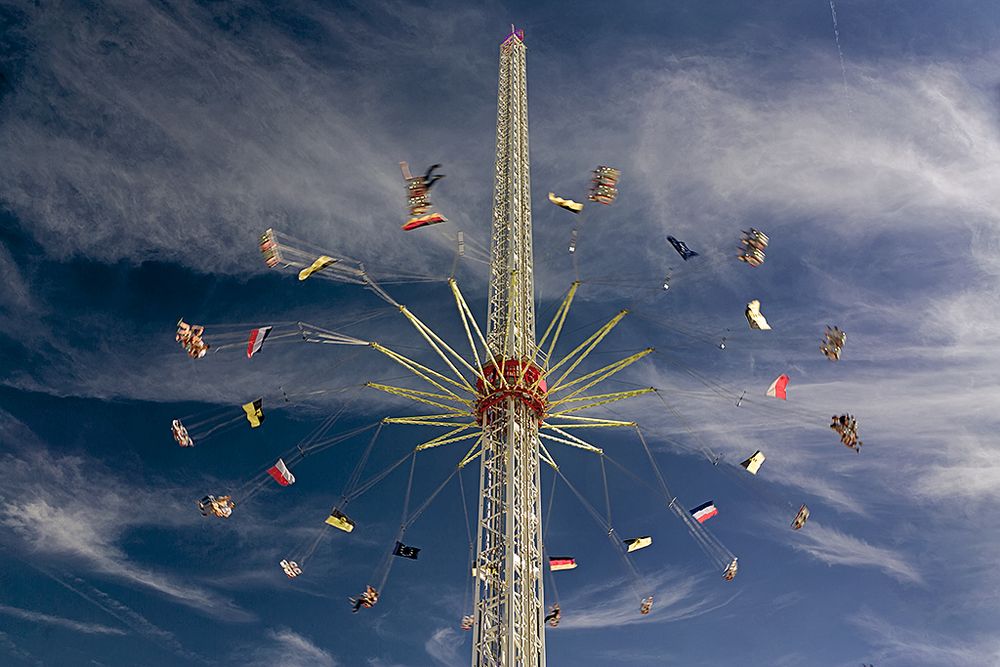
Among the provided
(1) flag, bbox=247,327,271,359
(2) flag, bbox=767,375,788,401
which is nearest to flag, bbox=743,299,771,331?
(2) flag, bbox=767,375,788,401

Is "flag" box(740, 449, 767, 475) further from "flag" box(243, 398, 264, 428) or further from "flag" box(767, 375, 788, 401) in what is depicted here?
"flag" box(243, 398, 264, 428)

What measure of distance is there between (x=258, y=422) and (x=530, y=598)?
22221 mm

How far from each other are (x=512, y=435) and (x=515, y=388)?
3280 mm

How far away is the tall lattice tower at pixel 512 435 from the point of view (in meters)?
47.6

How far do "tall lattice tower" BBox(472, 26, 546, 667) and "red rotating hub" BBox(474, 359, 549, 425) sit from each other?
0.22 ft

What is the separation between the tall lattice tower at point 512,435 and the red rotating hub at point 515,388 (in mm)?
68

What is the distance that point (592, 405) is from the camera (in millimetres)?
55969

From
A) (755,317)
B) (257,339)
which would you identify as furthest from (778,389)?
(257,339)

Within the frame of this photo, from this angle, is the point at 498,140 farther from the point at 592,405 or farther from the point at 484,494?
the point at 484,494

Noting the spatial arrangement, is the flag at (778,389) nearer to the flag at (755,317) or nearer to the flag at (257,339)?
the flag at (755,317)

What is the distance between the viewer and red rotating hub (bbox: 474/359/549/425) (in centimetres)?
5425

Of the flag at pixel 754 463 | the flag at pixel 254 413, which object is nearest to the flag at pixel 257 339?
the flag at pixel 254 413

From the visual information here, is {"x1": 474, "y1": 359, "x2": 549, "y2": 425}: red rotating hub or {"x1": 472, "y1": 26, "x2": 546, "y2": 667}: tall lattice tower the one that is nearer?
{"x1": 472, "y1": 26, "x2": 546, "y2": 667}: tall lattice tower

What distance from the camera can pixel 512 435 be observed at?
52.7 m
